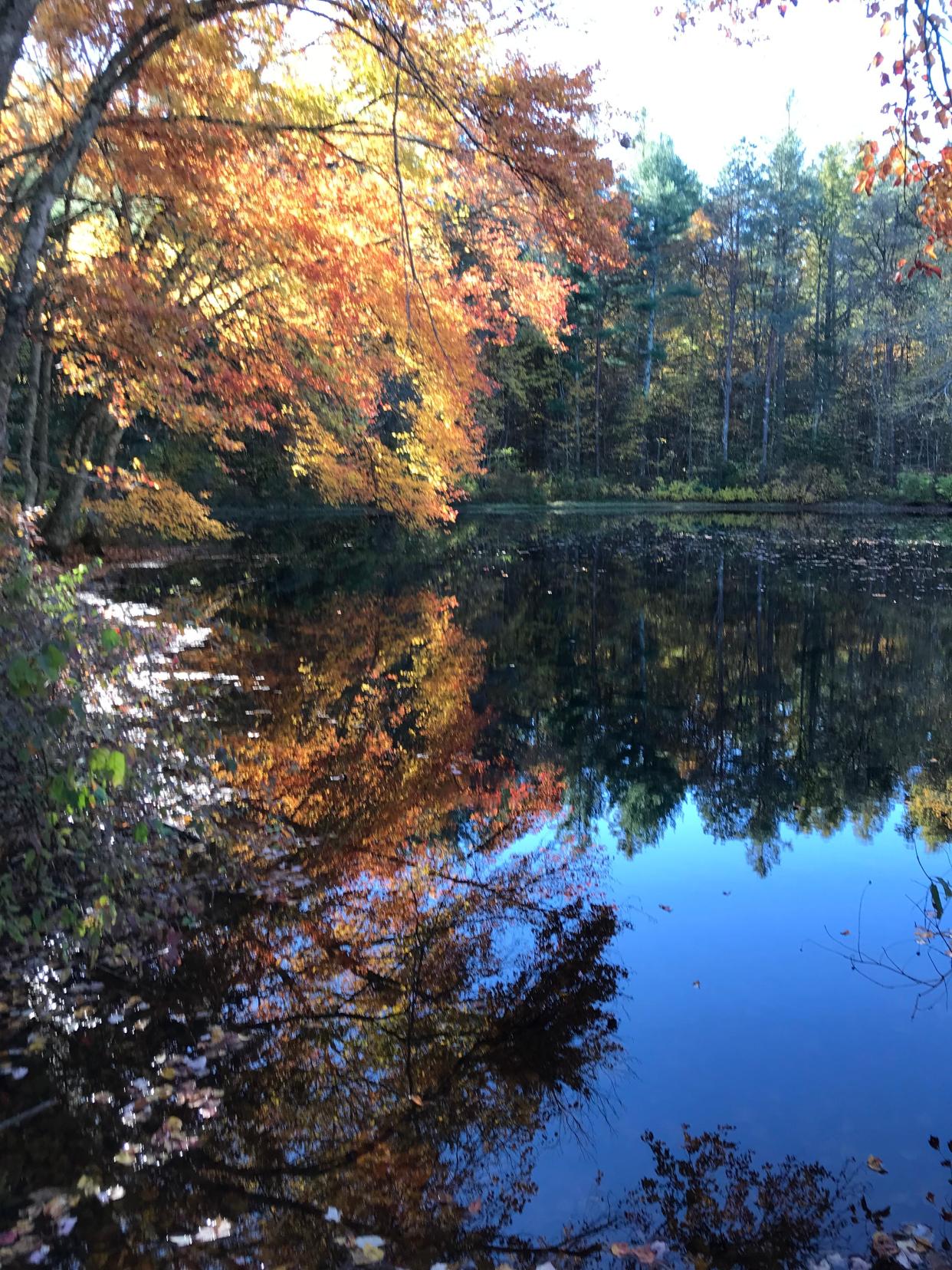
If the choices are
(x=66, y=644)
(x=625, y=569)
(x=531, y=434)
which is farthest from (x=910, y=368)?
(x=66, y=644)

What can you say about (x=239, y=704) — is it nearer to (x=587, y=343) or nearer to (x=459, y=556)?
(x=459, y=556)

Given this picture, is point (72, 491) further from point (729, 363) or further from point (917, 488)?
point (917, 488)

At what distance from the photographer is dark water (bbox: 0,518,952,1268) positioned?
3.17 meters

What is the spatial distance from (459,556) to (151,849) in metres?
19.1

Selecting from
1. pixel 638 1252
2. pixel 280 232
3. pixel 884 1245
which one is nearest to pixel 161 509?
pixel 280 232

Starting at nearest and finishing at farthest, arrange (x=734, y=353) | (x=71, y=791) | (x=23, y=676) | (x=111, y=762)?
(x=23, y=676) → (x=111, y=762) → (x=71, y=791) → (x=734, y=353)

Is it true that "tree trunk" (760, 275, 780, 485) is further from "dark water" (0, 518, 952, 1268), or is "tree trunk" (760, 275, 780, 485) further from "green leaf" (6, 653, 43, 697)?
"green leaf" (6, 653, 43, 697)

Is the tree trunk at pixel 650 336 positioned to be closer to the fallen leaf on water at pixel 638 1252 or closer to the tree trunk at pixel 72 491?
the tree trunk at pixel 72 491

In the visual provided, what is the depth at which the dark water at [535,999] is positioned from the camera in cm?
317

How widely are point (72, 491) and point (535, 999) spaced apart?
14.3 meters

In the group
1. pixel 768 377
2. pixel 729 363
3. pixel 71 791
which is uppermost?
pixel 729 363

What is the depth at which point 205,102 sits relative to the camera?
34.4 ft

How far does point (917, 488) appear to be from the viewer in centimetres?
3669

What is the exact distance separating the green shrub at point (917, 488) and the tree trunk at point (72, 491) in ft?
104
